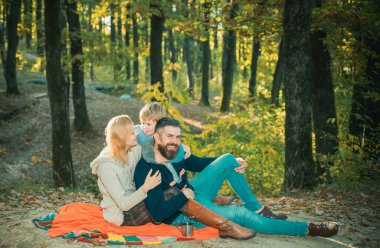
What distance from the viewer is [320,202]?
6871 millimetres

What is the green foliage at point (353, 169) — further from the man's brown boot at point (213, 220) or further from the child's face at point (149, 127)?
the child's face at point (149, 127)

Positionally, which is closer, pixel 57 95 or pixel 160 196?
pixel 160 196

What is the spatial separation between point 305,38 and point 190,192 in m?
4.18

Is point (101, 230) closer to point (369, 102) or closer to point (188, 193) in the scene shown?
point (188, 193)

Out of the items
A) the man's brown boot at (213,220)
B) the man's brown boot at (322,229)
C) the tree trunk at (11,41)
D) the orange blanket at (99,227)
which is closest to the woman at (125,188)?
the man's brown boot at (213,220)

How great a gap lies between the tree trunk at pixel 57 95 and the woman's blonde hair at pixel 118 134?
4.45 m

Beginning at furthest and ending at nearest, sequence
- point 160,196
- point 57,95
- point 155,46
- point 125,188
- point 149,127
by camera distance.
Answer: point 155,46, point 57,95, point 149,127, point 125,188, point 160,196

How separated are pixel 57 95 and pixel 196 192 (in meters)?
5.14

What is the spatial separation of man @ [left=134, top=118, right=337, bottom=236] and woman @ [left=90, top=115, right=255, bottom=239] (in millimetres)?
141

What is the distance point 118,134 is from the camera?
4582mm

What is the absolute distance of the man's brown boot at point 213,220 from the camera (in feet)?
15.1

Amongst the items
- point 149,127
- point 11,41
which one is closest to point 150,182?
point 149,127

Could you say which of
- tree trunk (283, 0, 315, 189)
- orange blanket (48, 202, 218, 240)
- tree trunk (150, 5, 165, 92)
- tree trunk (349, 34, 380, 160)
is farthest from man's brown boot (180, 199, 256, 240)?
tree trunk (150, 5, 165, 92)

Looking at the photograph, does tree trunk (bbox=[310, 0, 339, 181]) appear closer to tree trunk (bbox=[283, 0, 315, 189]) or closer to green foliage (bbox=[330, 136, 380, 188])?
green foliage (bbox=[330, 136, 380, 188])
